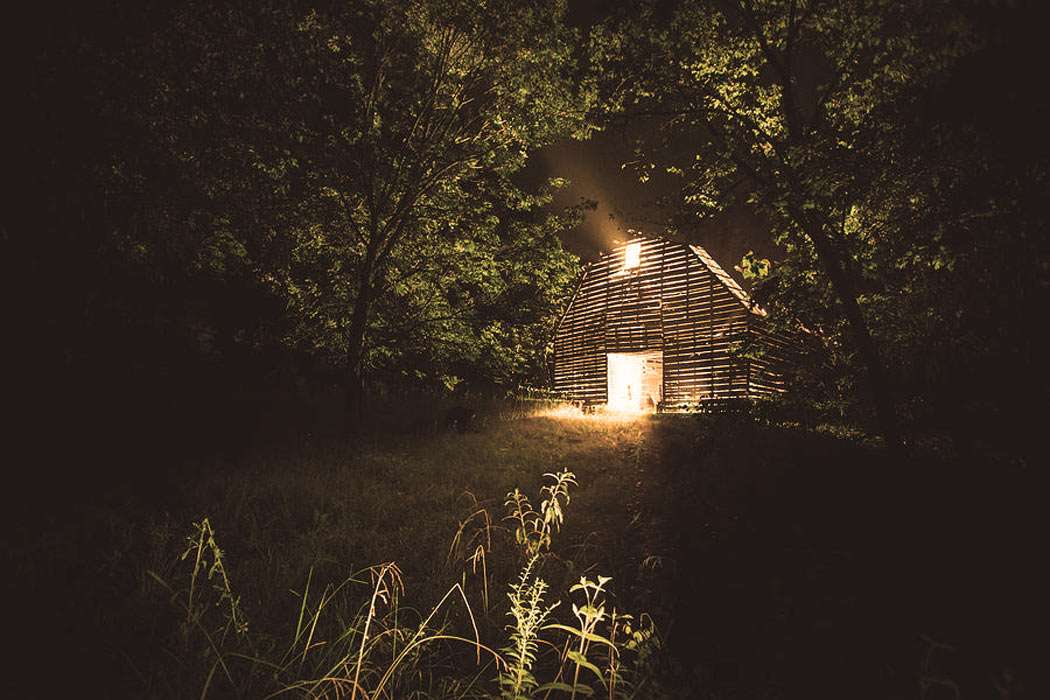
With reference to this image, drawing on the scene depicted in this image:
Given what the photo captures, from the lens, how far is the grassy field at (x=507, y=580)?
3.13 m

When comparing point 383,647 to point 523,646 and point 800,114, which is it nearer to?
point 523,646

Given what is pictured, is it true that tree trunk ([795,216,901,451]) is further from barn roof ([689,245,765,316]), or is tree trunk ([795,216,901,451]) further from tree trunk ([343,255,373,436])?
barn roof ([689,245,765,316])

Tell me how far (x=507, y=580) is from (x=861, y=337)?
6.28m

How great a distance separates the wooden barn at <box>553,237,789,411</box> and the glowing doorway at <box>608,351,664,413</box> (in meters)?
0.05

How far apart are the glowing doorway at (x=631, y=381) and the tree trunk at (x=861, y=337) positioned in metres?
15.0

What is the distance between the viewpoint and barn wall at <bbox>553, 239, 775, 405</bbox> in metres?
19.3

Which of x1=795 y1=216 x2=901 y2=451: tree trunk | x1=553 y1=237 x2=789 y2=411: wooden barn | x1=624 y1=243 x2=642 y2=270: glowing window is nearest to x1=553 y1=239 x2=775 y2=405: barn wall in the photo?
x1=553 y1=237 x2=789 y2=411: wooden barn

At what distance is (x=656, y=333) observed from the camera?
2177 centimetres

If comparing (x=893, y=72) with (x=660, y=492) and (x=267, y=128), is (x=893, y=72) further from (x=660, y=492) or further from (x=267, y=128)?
(x=267, y=128)

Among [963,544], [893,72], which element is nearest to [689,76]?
[893,72]

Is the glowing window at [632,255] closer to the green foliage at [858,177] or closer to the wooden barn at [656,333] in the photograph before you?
the wooden barn at [656,333]

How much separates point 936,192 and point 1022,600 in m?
3.94

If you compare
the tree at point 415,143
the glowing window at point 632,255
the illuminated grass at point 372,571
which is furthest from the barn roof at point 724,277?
the illuminated grass at point 372,571

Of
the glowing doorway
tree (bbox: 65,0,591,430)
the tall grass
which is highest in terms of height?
tree (bbox: 65,0,591,430)
